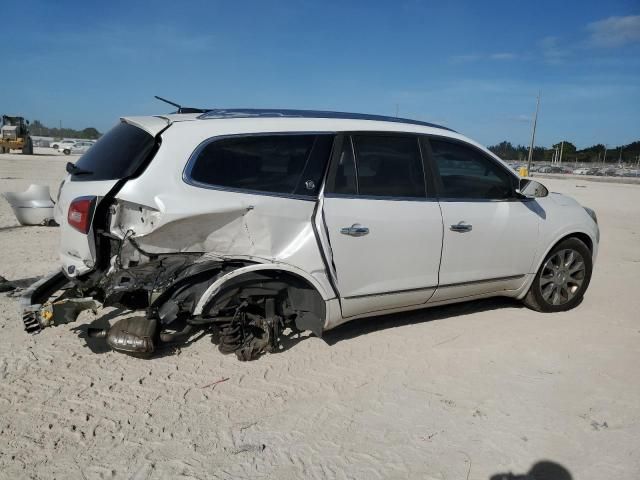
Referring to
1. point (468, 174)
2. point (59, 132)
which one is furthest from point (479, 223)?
point (59, 132)

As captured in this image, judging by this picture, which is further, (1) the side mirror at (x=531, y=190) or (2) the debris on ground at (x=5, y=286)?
(2) the debris on ground at (x=5, y=286)

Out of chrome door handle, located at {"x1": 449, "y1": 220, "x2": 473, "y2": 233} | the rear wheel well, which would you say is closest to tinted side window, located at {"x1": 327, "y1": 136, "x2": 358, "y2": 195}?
the rear wheel well

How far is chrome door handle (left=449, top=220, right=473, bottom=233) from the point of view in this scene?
13.9ft

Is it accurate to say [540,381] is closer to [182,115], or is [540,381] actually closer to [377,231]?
[377,231]

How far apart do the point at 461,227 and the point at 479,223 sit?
0.72ft

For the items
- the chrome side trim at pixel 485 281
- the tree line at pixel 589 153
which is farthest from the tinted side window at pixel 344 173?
the tree line at pixel 589 153

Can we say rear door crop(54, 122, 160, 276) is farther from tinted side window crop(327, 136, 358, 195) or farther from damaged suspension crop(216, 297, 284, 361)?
tinted side window crop(327, 136, 358, 195)

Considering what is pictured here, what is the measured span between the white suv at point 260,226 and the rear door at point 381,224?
1cm

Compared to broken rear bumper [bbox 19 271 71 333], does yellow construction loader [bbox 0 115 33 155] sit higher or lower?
higher

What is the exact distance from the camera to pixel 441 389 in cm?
354

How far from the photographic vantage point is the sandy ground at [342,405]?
2725 mm

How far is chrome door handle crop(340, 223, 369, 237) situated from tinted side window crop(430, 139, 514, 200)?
90cm

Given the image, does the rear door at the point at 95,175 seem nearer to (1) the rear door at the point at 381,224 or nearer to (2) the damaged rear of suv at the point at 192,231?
(2) the damaged rear of suv at the point at 192,231

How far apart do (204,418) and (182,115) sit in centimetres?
229
